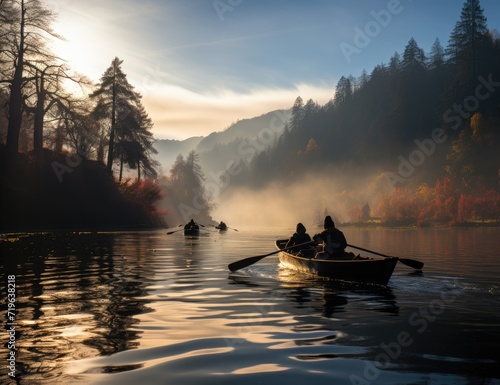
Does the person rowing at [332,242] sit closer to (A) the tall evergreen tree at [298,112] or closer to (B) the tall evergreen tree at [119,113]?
(B) the tall evergreen tree at [119,113]

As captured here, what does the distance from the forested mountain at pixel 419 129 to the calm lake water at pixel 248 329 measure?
77228 mm

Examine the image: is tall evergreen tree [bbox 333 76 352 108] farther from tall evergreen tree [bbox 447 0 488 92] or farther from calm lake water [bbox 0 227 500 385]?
calm lake water [bbox 0 227 500 385]

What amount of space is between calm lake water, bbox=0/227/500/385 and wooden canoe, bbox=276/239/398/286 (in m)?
0.34

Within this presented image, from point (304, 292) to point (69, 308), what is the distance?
6347mm

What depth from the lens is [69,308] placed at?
1076 cm

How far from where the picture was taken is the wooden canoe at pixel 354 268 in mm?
14211

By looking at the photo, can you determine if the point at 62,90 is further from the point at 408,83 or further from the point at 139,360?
the point at 408,83

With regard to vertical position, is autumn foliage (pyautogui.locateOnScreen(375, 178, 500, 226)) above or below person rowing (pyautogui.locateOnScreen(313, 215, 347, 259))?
above

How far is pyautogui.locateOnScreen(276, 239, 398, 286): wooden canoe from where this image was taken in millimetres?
14211

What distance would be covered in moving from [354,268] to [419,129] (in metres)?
113

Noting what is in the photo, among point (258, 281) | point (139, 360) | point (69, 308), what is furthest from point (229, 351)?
point (258, 281)

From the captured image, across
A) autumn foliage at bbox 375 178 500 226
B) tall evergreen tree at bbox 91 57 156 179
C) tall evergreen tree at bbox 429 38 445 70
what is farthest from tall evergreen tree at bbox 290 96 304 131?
tall evergreen tree at bbox 91 57 156 179

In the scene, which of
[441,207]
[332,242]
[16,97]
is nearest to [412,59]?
[441,207]

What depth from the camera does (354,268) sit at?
14844mm
